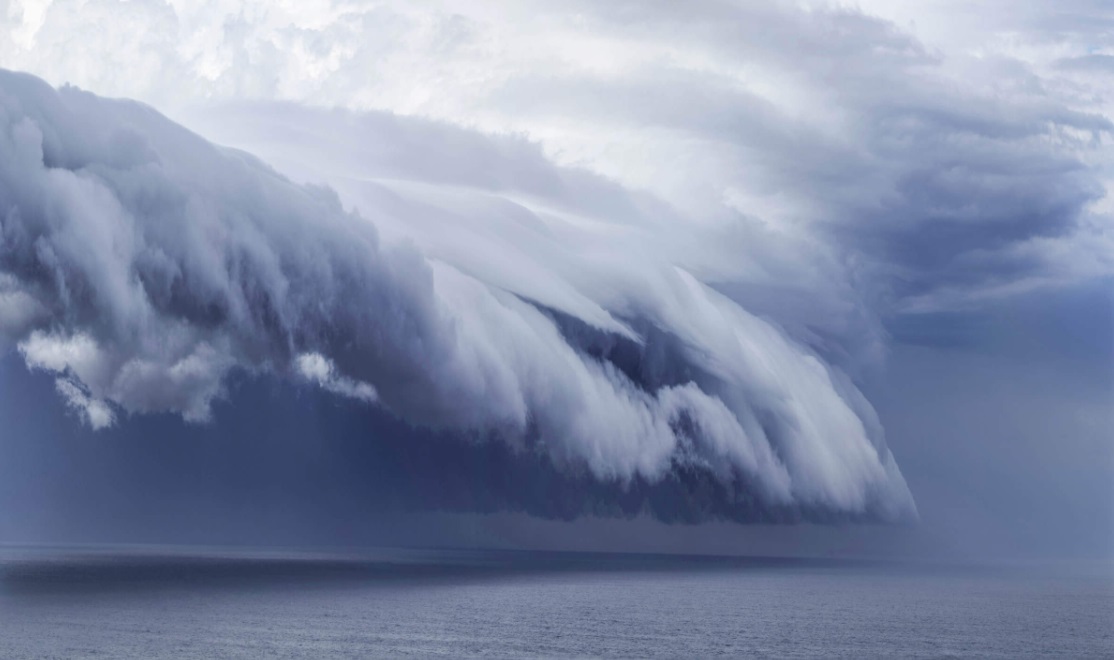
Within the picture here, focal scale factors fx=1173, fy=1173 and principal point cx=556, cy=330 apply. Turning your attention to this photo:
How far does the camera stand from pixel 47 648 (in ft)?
312

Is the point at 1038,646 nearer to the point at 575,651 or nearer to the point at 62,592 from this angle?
the point at 575,651

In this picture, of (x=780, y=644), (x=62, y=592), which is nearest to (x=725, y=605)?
(x=780, y=644)

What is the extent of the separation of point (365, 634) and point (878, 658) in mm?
47396

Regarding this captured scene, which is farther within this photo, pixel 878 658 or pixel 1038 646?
pixel 1038 646

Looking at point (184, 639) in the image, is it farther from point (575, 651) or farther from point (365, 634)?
point (575, 651)

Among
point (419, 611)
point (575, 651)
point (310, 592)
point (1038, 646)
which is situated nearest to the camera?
point (575, 651)

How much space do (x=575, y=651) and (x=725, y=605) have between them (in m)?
75.0

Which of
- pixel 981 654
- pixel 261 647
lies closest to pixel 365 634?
pixel 261 647

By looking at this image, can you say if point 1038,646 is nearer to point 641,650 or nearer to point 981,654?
point 981,654

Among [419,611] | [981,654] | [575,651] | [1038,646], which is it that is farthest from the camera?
[419,611]

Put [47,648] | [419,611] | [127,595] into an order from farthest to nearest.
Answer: [127,595] → [419,611] → [47,648]

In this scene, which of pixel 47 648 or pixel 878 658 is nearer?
pixel 47 648

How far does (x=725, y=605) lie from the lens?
172 m

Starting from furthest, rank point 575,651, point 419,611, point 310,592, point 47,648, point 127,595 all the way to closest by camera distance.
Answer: point 310,592
point 127,595
point 419,611
point 575,651
point 47,648
